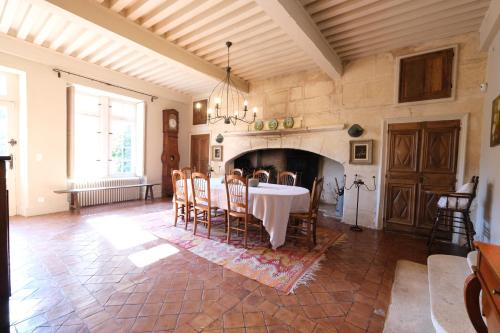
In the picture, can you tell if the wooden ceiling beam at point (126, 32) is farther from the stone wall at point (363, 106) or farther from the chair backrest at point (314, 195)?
the chair backrest at point (314, 195)

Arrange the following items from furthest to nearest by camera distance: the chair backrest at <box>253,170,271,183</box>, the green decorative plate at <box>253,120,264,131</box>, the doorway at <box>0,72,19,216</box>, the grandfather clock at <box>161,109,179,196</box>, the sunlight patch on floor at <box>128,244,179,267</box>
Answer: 1. the grandfather clock at <box>161,109,179,196</box>
2. the green decorative plate at <box>253,120,264,131</box>
3. the chair backrest at <box>253,170,271,183</box>
4. the doorway at <box>0,72,19,216</box>
5. the sunlight patch on floor at <box>128,244,179,267</box>

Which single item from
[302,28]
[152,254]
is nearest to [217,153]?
[152,254]

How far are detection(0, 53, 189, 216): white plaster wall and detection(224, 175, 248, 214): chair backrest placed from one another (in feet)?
12.4

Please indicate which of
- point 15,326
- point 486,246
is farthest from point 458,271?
point 15,326

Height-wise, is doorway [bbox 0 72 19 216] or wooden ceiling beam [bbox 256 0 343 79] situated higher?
wooden ceiling beam [bbox 256 0 343 79]

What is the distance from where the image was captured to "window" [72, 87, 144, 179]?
493 centimetres

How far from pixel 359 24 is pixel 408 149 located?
2098 millimetres

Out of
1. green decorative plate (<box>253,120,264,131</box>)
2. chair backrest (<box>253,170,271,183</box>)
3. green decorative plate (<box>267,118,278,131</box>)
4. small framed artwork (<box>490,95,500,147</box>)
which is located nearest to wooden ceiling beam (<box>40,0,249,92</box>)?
green decorative plate (<box>253,120,264,131</box>)

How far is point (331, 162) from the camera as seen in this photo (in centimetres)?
534

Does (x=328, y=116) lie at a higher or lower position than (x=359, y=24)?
lower

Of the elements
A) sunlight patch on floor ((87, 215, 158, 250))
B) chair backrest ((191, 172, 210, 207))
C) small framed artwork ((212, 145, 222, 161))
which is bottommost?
sunlight patch on floor ((87, 215, 158, 250))

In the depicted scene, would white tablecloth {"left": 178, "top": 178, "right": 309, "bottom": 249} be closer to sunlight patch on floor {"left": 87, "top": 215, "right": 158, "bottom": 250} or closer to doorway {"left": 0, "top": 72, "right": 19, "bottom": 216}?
sunlight patch on floor {"left": 87, "top": 215, "right": 158, "bottom": 250}

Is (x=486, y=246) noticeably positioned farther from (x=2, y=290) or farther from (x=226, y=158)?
(x=226, y=158)

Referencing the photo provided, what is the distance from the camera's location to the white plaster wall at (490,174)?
7.75ft
